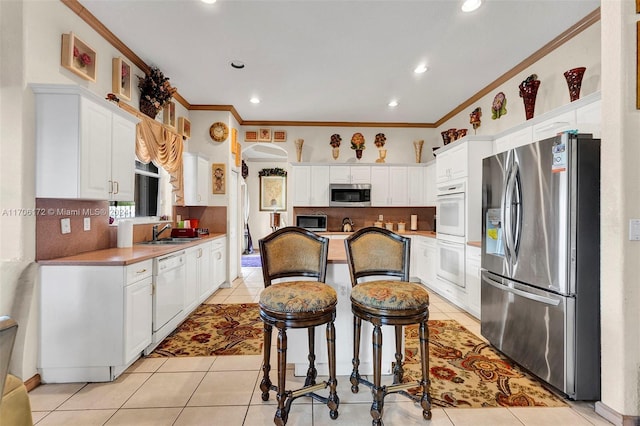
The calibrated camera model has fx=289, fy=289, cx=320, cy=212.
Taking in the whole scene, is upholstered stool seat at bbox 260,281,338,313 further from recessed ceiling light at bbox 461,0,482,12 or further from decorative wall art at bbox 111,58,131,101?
decorative wall art at bbox 111,58,131,101

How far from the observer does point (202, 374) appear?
225 centimetres

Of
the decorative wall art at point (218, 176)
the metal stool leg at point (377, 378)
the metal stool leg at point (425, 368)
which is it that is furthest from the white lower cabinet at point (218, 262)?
the metal stool leg at point (425, 368)

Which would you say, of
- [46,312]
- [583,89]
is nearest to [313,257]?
[46,312]

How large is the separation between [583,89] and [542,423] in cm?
277

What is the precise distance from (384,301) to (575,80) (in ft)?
8.75

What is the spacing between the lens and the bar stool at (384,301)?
5.28 ft

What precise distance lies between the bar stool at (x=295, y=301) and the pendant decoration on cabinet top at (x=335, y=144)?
3662 mm

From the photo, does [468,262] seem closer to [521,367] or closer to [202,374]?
[521,367]

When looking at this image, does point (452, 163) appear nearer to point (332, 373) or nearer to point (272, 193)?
point (332, 373)

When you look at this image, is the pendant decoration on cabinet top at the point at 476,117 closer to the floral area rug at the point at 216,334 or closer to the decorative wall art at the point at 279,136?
the decorative wall art at the point at 279,136

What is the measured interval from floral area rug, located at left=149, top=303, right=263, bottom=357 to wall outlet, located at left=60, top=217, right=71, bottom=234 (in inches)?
48.9

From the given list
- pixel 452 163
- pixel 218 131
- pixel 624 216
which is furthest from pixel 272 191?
pixel 624 216

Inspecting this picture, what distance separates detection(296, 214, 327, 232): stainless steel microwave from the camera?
526 centimetres

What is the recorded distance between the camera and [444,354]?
2582 mm
